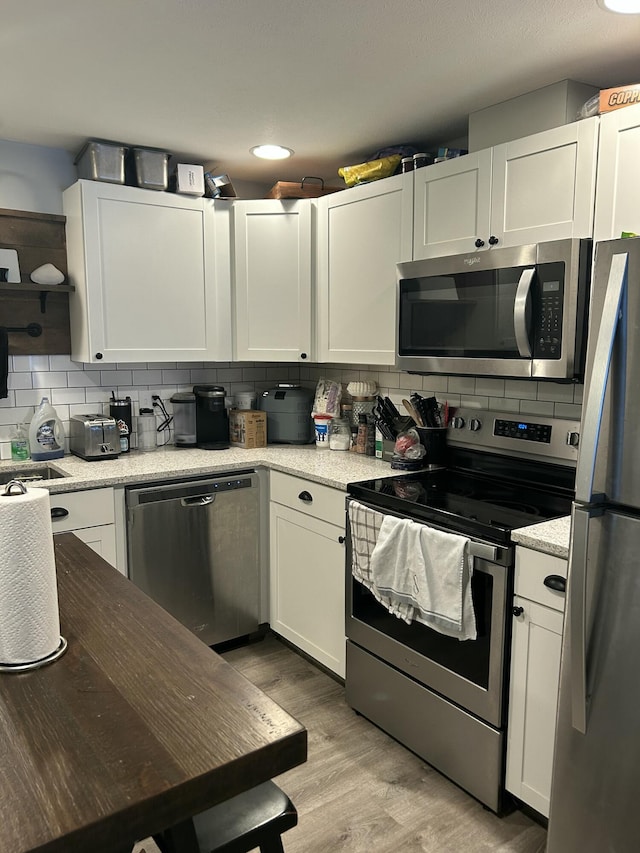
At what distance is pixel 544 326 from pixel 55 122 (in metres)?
2.06

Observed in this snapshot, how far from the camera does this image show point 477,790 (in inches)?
78.9

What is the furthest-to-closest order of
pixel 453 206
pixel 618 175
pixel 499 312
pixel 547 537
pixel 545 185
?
pixel 453 206, pixel 499 312, pixel 545 185, pixel 618 175, pixel 547 537

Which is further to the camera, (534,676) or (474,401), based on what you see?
(474,401)

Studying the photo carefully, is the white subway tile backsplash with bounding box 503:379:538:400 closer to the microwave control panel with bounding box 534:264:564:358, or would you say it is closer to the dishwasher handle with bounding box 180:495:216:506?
the microwave control panel with bounding box 534:264:564:358

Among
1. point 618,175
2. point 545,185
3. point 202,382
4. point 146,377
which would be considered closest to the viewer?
point 618,175

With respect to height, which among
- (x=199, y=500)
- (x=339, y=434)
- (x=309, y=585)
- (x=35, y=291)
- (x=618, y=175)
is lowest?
(x=309, y=585)

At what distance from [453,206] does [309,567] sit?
1569 millimetres

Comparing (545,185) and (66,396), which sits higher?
(545,185)

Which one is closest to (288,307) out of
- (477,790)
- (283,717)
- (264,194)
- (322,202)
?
(322,202)

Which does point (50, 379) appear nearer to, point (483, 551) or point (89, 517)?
point (89, 517)

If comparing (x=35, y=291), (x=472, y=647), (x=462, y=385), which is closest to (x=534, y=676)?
(x=472, y=647)

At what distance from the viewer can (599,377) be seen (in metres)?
1.41

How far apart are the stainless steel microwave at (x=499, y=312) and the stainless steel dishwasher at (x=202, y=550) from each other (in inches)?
39.6

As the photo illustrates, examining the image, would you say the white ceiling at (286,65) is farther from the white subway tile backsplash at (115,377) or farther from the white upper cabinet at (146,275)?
the white subway tile backsplash at (115,377)
